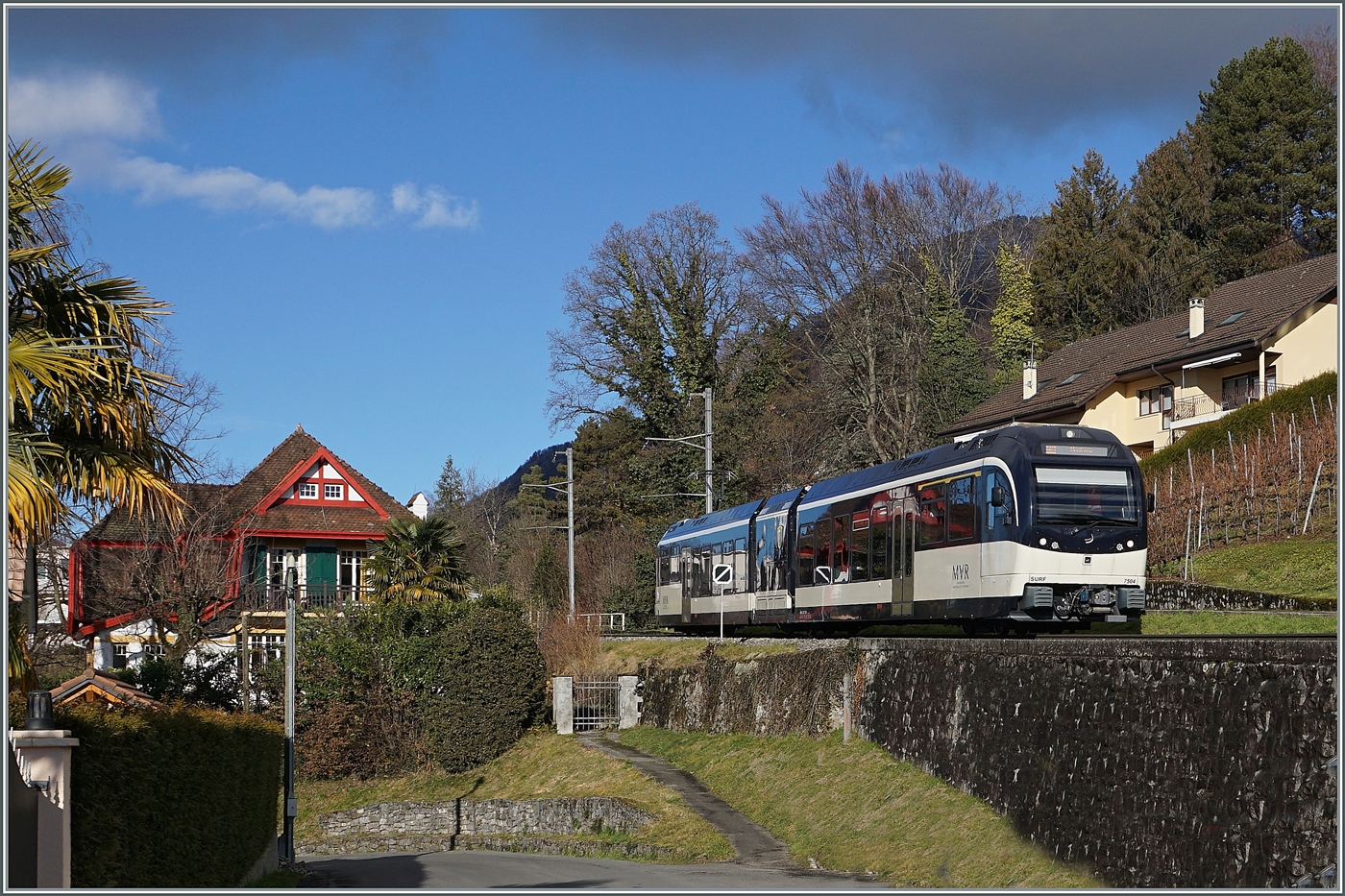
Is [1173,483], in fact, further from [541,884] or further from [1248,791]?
[1248,791]

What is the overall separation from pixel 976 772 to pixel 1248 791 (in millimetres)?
7093

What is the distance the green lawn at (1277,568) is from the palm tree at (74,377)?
883 inches

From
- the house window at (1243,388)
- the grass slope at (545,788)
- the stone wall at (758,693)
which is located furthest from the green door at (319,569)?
the house window at (1243,388)

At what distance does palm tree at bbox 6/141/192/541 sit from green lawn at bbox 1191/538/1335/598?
22.4m

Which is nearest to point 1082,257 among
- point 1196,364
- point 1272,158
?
point 1272,158

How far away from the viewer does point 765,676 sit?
28250 mm

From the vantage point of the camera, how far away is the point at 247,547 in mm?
47344

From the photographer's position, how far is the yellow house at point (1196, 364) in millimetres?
47031

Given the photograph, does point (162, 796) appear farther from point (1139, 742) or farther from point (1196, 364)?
point (1196, 364)

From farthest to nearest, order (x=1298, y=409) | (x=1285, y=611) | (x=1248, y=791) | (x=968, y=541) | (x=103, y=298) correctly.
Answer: (x=1298, y=409) → (x=1285, y=611) → (x=968, y=541) → (x=1248, y=791) → (x=103, y=298)

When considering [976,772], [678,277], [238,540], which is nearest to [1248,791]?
[976,772]

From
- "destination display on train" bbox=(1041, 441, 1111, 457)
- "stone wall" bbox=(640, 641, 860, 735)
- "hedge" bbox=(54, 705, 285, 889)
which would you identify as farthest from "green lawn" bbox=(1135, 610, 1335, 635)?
"hedge" bbox=(54, 705, 285, 889)

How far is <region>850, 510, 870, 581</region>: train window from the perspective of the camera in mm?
25469

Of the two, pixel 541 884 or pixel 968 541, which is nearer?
pixel 541 884
